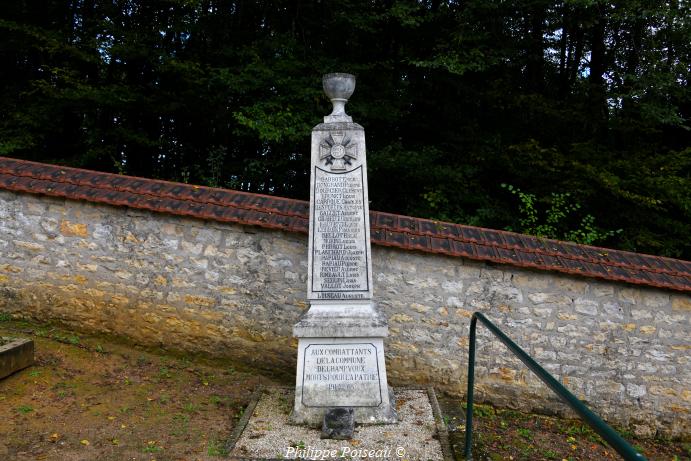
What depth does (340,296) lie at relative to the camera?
431cm

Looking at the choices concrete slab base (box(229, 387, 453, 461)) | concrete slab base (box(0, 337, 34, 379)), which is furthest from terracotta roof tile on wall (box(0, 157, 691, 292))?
concrete slab base (box(229, 387, 453, 461))

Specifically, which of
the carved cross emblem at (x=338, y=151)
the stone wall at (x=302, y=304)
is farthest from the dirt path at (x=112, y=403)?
the carved cross emblem at (x=338, y=151)

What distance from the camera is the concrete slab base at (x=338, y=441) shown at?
364 centimetres

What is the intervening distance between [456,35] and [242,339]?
18.5 feet

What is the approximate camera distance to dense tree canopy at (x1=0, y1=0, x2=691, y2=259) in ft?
25.0

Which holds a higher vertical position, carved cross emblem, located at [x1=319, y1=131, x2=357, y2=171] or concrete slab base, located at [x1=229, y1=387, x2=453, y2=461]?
carved cross emblem, located at [x1=319, y1=131, x2=357, y2=171]

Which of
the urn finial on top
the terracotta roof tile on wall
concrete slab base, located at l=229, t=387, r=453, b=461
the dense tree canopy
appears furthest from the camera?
the dense tree canopy

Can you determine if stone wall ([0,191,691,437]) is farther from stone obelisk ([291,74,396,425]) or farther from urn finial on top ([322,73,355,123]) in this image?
urn finial on top ([322,73,355,123])

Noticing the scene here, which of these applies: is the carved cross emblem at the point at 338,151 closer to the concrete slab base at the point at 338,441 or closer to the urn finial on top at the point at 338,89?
the urn finial on top at the point at 338,89

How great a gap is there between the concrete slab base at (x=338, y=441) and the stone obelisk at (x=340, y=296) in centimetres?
17

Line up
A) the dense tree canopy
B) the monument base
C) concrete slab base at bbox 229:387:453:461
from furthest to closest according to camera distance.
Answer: the dense tree canopy < the monument base < concrete slab base at bbox 229:387:453:461

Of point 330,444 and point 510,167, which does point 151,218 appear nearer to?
point 330,444

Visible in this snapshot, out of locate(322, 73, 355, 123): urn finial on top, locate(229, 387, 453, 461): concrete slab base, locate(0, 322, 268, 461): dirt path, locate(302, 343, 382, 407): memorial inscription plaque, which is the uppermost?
locate(322, 73, 355, 123): urn finial on top

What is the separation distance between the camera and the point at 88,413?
3986mm
